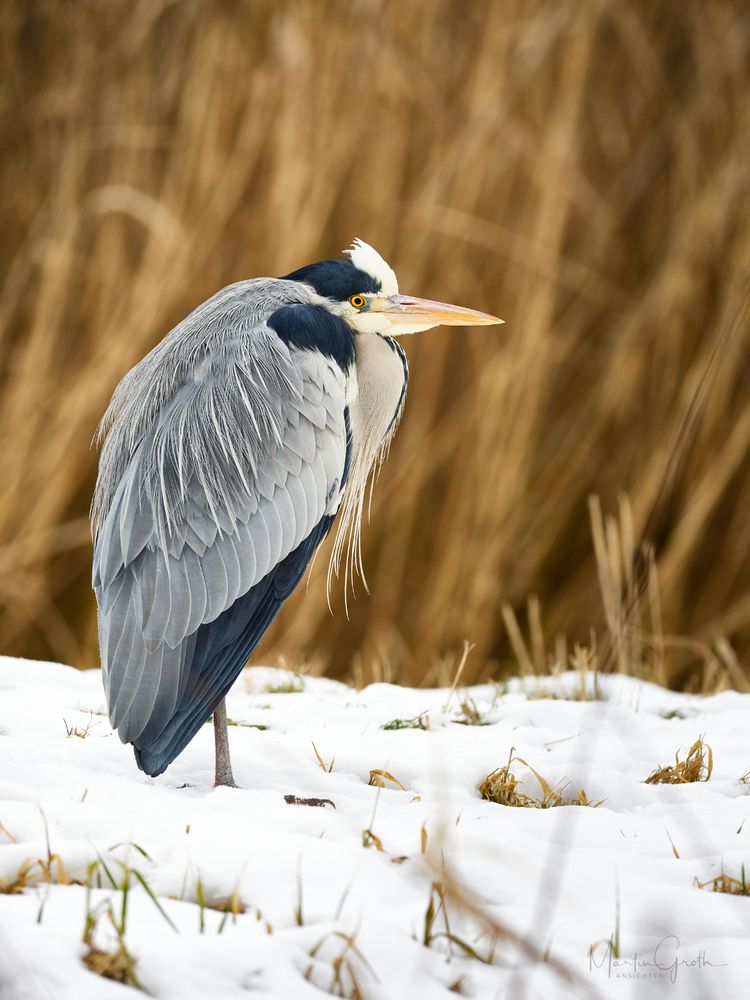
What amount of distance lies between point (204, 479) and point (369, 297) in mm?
831

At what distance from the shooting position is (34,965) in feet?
5.31

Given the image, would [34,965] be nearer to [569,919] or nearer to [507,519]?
[569,919]

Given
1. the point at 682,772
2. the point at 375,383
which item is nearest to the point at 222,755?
the point at 682,772

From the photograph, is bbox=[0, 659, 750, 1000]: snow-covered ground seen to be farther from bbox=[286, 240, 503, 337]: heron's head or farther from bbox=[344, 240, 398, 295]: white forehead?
bbox=[344, 240, 398, 295]: white forehead

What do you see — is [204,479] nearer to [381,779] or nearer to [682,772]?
[381,779]

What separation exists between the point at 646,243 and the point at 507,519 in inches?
55.6

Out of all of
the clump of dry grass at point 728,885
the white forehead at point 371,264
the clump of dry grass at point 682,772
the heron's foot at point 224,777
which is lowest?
the heron's foot at point 224,777

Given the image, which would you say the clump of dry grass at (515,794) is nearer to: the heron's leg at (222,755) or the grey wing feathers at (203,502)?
the heron's leg at (222,755)

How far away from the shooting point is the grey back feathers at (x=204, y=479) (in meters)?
2.81

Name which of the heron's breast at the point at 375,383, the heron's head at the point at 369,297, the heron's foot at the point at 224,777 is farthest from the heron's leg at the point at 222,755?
the heron's head at the point at 369,297

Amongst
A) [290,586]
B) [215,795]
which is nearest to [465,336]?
[290,586]

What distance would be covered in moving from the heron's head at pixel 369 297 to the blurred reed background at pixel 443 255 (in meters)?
1.50

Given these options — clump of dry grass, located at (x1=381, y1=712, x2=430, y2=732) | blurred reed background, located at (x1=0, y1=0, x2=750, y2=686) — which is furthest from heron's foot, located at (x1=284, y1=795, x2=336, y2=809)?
blurred reed background, located at (x1=0, y1=0, x2=750, y2=686)

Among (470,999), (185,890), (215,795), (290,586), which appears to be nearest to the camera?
(470,999)
